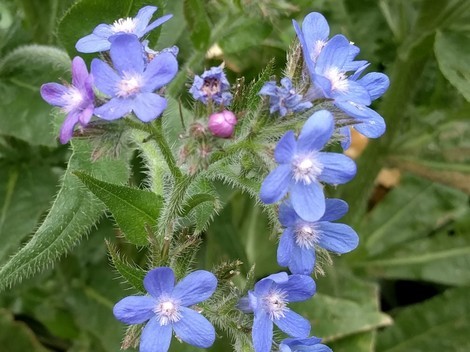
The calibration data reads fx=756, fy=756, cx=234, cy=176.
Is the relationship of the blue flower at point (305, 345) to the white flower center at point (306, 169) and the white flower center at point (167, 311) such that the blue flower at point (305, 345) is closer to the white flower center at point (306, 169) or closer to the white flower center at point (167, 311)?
the white flower center at point (167, 311)

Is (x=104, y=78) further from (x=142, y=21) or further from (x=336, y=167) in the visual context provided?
(x=336, y=167)

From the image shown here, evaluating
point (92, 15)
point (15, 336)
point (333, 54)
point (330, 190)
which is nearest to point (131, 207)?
point (333, 54)

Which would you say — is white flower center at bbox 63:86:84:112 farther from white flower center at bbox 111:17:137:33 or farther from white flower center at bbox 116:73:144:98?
white flower center at bbox 111:17:137:33

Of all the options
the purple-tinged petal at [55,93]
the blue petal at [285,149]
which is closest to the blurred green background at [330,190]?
the purple-tinged petal at [55,93]

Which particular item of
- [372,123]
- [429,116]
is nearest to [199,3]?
[372,123]

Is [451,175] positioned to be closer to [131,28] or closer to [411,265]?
[411,265]

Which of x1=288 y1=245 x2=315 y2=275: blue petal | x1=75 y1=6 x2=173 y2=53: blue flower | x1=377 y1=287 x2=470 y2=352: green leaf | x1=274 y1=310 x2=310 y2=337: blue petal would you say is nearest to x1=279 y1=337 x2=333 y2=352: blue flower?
x1=274 y1=310 x2=310 y2=337: blue petal

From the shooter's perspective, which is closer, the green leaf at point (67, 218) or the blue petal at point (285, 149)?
the blue petal at point (285, 149)
